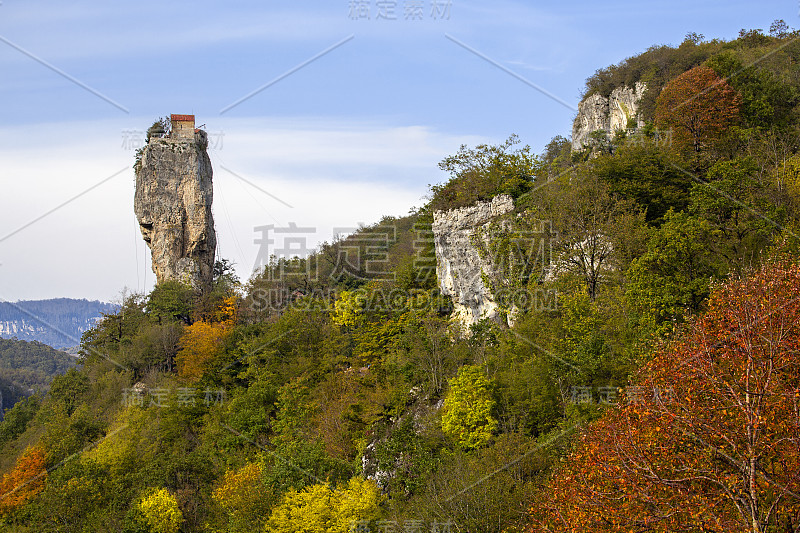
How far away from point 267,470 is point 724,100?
23010 millimetres

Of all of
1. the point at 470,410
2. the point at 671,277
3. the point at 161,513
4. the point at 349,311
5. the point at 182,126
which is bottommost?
the point at 161,513

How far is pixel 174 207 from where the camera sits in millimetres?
52000

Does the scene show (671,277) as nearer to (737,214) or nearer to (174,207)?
(737,214)

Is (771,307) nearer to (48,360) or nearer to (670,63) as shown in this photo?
(670,63)

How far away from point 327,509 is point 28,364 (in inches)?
4218

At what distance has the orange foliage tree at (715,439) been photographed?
10.0m

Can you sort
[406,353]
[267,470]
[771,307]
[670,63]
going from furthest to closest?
[670,63]
[406,353]
[267,470]
[771,307]

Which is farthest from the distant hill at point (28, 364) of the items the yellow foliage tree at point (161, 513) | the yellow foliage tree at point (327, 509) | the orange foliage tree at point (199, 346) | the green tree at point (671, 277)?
the green tree at point (671, 277)

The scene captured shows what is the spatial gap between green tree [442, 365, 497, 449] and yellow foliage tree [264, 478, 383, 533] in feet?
10.2

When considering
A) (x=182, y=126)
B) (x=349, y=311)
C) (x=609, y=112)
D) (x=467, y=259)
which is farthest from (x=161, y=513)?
(x=609, y=112)

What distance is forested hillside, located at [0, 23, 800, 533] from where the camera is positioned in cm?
1114

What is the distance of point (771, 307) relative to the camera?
1136cm

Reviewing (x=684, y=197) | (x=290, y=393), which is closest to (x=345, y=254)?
(x=290, y=393)

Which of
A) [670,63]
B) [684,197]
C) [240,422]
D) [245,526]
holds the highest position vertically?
[670,63]
